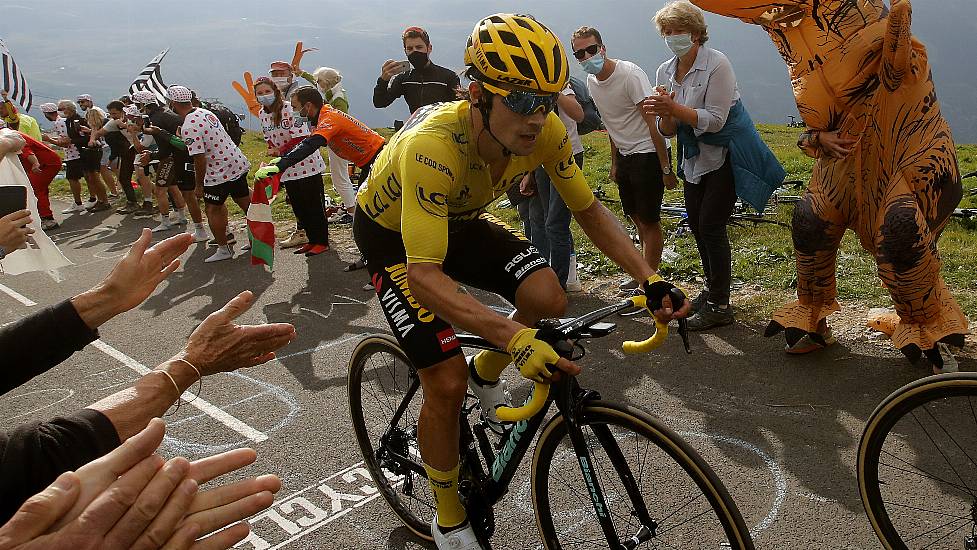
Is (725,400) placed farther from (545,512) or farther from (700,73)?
(700,73)

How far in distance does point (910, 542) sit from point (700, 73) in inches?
136

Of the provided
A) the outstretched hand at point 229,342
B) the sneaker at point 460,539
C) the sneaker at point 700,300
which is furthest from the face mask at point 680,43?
the outstretched hand at point 229,342

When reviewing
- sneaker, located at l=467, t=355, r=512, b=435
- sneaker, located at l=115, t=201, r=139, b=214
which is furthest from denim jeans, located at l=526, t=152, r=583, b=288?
sneaker, located at l=115, t=201, r=139, b=214

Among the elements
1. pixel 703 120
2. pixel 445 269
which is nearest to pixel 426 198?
pixel 445 269

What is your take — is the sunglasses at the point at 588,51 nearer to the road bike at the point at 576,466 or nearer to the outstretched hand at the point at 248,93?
the road bike at the point at 576,466

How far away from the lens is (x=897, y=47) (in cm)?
372

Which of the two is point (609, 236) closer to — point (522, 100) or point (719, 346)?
point (522, 100)

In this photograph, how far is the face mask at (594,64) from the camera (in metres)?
5.73

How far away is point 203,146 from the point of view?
28.9 feet

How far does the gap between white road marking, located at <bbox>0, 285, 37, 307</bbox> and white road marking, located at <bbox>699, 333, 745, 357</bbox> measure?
807cm

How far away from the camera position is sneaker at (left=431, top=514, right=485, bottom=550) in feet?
9.89

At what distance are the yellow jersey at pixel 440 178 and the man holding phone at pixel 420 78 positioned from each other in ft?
15.4

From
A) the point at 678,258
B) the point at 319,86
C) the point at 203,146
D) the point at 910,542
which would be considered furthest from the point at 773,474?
the point at 319,86

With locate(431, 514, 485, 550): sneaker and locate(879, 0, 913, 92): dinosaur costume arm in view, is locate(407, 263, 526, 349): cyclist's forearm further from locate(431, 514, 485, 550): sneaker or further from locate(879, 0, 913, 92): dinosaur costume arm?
locate(879, 0, 913, 92): dinosaur costume arm
